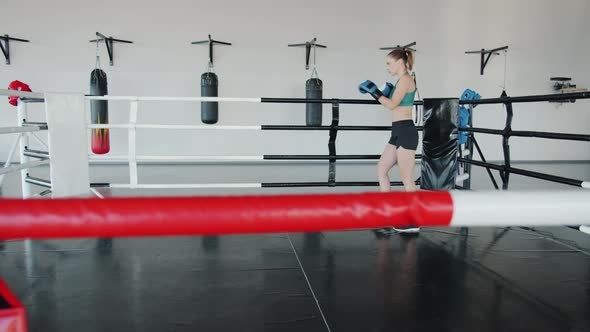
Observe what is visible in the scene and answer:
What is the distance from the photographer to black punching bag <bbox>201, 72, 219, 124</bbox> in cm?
588

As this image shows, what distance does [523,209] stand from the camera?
86cm

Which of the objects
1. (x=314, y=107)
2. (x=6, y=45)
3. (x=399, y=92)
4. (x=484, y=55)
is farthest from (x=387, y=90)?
(x=6, y=45)

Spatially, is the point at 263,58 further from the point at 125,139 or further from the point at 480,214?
the point at 480,214

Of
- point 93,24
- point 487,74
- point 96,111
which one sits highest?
point 93,24

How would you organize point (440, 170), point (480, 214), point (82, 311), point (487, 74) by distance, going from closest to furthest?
point (480, 214) → point (82, 311) → point (440, 170) → point (487, 74)

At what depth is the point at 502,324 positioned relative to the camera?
1442 mm

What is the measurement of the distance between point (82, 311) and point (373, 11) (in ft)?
21.1

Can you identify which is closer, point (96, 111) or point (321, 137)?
point (96, 111)

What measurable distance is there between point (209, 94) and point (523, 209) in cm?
544

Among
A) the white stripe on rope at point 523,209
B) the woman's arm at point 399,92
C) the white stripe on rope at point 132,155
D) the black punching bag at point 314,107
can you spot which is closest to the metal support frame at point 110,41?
the black punching bag at point 314,107

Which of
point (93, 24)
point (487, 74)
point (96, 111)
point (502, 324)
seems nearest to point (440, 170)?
point (502, 324)

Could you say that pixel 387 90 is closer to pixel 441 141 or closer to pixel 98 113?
pixel 441 141

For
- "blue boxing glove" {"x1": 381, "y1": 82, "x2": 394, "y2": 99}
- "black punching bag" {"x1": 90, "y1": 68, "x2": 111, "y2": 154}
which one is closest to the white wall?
"black punching bag" {"x1": 90, "y1": 68, "x2": 111, "y2": 154}

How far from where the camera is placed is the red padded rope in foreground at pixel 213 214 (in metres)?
0.77
